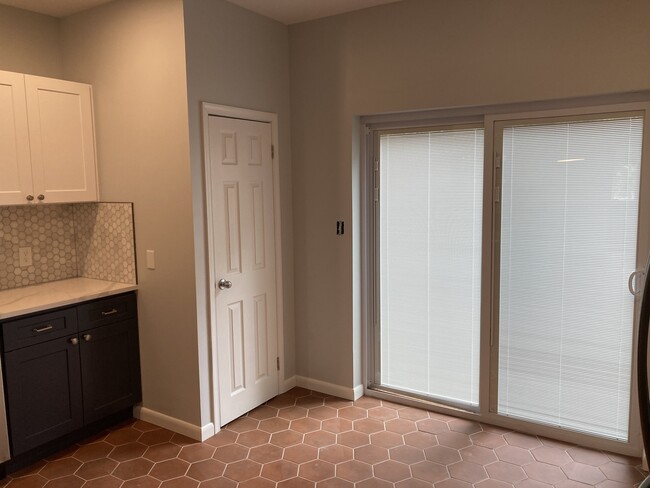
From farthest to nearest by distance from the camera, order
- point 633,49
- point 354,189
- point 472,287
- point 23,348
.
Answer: point 354,189, point 472,287, point 23,348, point 633,49

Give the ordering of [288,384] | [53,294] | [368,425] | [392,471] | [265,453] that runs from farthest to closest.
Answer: [288,384] < [368,425] < [53,294] < [265,453] < [392,471]

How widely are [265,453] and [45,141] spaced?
2327 mm

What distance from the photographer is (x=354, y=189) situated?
3.68 m

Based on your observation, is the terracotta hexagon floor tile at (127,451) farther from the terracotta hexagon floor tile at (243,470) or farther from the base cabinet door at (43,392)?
the terracotta hexagon floor tile at (243,470)

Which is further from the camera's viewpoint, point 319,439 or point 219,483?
point 319,439

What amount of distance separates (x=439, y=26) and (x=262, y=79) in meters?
1.20

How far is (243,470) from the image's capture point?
9.75 ft

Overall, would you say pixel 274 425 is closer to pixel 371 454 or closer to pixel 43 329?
pixel 371 454

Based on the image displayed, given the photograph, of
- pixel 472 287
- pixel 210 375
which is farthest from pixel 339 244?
pixel 210 375

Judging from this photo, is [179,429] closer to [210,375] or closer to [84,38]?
[210,375]

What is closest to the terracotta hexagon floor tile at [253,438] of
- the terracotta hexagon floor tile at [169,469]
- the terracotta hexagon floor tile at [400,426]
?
the terracotta hexagon floor tile at [169,469]

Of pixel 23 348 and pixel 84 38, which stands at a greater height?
pixel 84 38

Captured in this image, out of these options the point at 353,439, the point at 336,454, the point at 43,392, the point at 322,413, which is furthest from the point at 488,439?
the point at 43,392

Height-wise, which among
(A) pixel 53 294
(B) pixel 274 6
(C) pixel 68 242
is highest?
(B) pixel 274 6
